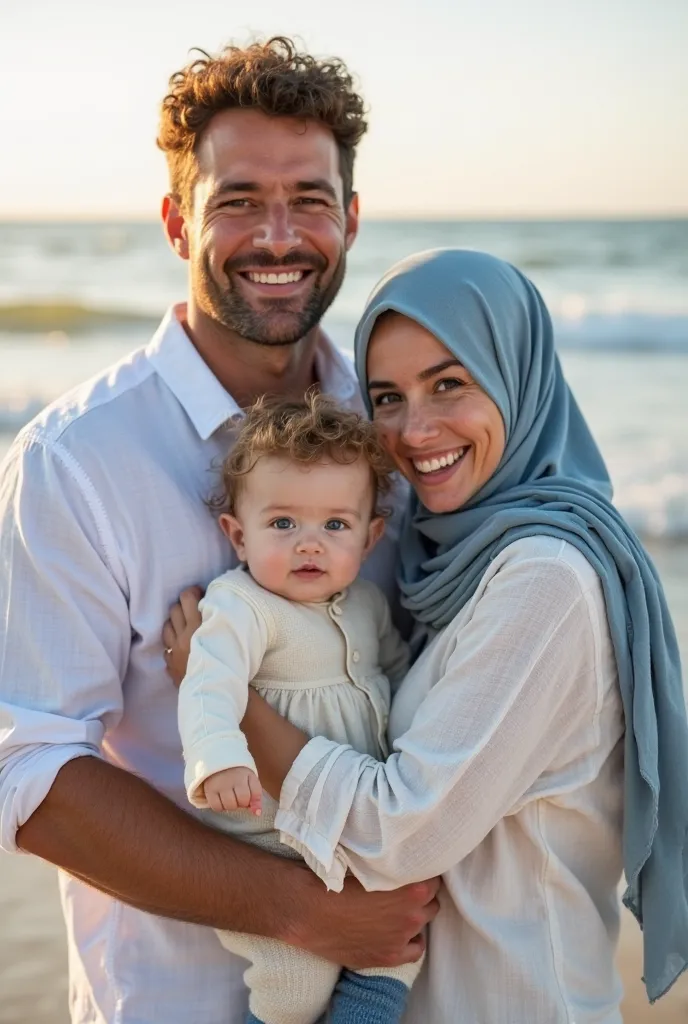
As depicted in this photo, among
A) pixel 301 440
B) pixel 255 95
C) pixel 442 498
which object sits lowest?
pixel 442 498

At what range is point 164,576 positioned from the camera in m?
2.89

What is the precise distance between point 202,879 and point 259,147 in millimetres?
1844

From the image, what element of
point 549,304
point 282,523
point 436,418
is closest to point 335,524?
point 282,523

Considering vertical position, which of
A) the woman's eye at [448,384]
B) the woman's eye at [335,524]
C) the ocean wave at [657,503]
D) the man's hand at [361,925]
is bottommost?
the ocean wave at [657,503]

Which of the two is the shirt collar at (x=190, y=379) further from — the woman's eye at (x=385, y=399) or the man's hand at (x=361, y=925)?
the man's hand at (x=361, y=925)

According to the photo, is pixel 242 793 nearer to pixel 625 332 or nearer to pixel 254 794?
pixel 254 794

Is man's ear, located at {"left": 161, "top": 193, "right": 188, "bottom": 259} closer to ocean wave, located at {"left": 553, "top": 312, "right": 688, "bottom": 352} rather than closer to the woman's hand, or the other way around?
the woman's hand

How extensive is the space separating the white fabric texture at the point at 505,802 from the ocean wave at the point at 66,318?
1473 cm

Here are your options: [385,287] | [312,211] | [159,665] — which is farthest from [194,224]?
[159,665]

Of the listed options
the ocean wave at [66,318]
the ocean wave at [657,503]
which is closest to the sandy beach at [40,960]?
the ocean wave at [657,503]

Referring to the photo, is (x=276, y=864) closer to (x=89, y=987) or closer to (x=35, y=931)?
(x=89, y=987)

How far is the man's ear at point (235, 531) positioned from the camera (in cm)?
287

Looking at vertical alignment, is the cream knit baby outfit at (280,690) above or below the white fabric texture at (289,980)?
above

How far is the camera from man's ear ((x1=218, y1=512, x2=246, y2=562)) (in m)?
2.87
